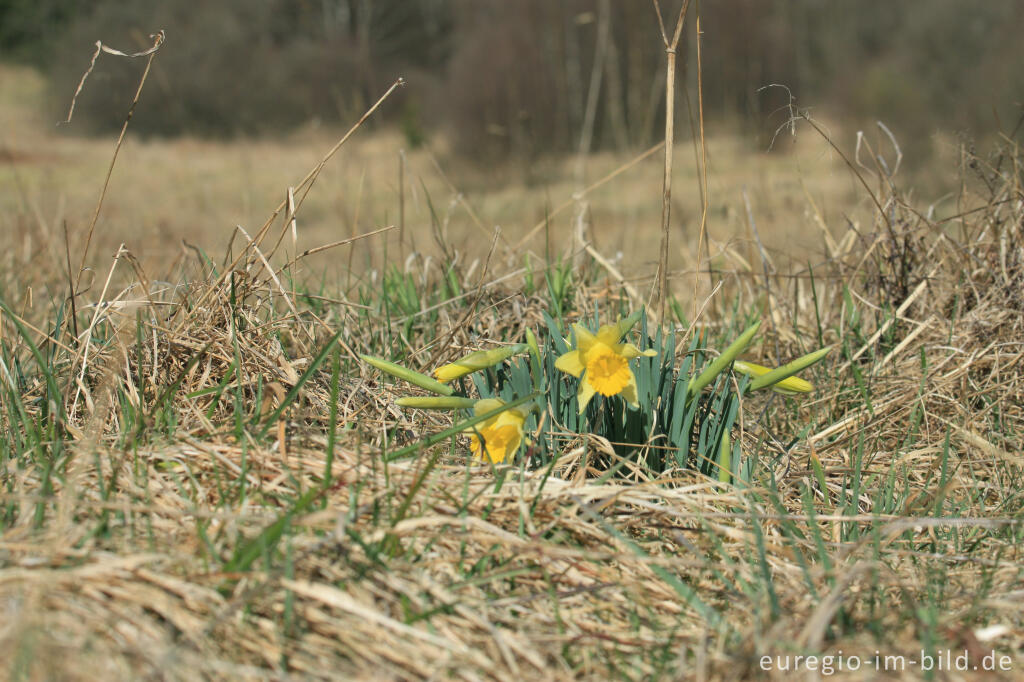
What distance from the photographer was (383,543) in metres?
1.05

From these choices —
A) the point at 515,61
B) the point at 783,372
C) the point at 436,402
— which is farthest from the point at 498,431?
the point at 515,61

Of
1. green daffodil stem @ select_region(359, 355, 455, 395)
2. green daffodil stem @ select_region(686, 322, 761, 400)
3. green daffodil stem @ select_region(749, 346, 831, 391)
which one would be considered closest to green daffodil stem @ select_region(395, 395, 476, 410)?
green daffodil stem @ select_region(359, 355, 455, 395)

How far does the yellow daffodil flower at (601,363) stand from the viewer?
130cm

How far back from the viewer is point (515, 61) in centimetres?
1270

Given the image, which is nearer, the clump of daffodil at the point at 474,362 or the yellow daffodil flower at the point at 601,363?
the yellow daffodil flower at the point at 601,363

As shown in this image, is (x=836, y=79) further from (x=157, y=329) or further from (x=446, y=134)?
(x=157, y=329)

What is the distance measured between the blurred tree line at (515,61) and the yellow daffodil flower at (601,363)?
22.2ft

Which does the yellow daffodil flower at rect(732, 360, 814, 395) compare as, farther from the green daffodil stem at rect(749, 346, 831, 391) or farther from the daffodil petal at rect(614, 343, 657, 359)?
the daffodil petal at rect(614, 343, 657, 359)

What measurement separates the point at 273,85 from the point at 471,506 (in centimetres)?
1873

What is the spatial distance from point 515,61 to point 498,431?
486 inches

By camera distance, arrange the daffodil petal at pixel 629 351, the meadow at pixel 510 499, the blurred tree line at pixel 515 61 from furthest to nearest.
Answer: the blurred tree line at pixel 515 61 < the daffodil petal at pixel 629 351 < the meadow at pixel 510 499

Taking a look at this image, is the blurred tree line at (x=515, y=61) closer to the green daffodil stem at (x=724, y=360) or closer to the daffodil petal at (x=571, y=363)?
the green daffodil stem at (x=724, y=360)

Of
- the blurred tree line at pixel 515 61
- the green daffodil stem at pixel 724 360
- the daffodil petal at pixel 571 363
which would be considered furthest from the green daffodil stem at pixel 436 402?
the blurred tree line at pixel 515 61

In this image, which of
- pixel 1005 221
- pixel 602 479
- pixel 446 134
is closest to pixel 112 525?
pixel 602 479
